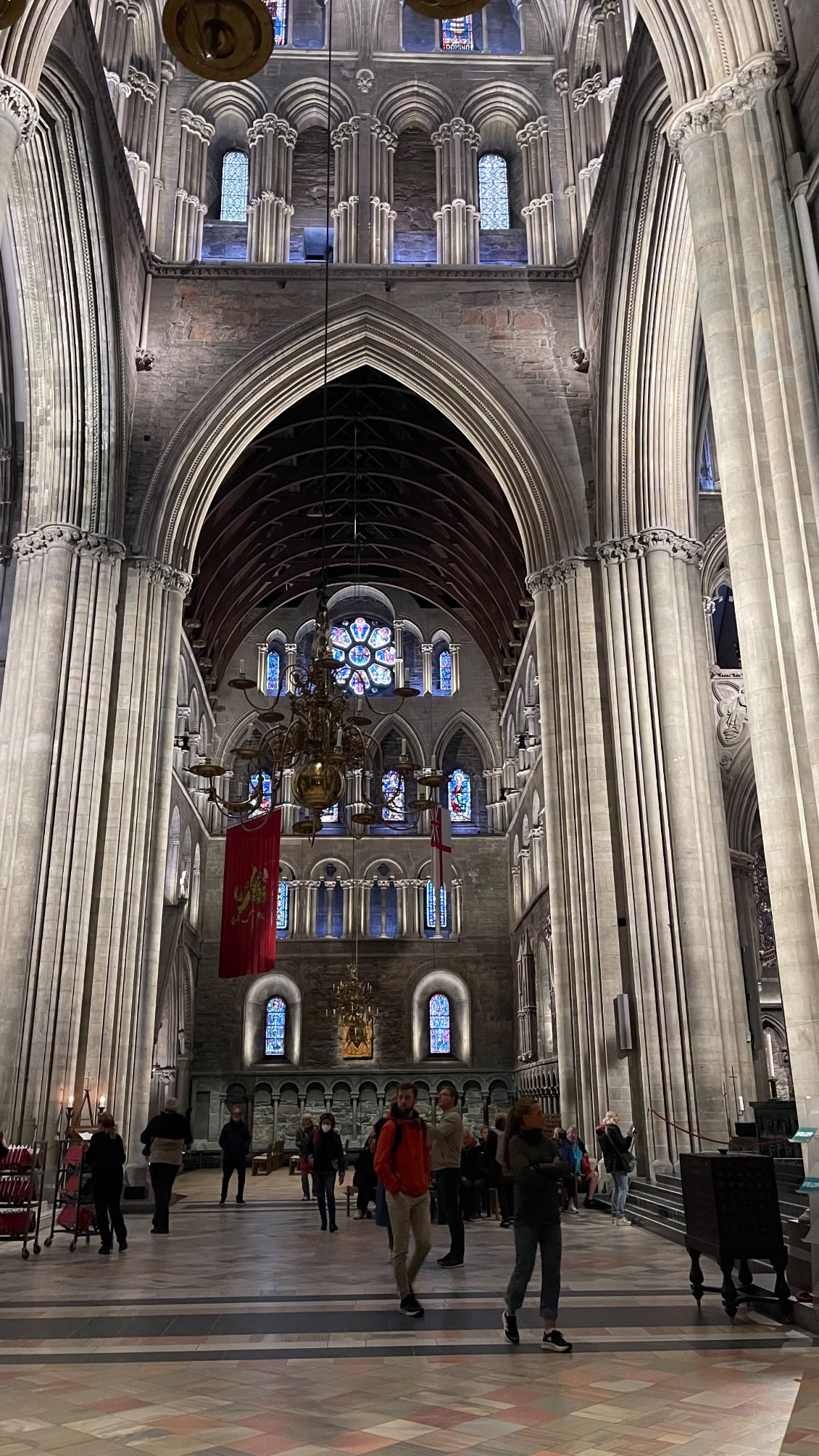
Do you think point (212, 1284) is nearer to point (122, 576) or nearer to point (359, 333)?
point (122, 576)

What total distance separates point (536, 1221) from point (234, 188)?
1924 cm

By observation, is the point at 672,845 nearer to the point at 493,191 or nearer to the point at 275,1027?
the point at 493,191

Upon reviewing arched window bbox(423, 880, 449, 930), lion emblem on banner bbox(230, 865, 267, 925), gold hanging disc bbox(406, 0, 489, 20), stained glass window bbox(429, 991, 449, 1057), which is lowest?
stained glass window bbox(429, 991, 449, 1057)

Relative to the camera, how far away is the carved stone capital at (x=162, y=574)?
16.1 m

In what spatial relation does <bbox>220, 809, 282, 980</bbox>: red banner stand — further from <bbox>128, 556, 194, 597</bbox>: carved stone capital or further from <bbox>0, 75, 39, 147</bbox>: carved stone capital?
<bbox>0, 75, 39, 147</bbox>: carved stone capital

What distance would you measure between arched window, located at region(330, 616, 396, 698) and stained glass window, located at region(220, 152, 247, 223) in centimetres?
1305

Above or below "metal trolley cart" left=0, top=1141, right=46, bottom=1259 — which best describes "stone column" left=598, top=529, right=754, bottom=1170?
above

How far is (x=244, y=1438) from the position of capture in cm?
342

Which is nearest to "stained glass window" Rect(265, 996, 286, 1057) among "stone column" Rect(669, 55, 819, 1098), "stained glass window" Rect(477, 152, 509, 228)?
"stained glass window" Rect(477, 152, 509, 228)

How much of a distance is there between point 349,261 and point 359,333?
138 centimetres

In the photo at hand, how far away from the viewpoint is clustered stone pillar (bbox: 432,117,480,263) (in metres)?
18.8

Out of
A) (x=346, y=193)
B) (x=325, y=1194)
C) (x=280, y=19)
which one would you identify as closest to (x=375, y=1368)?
(x=325, y=1194)

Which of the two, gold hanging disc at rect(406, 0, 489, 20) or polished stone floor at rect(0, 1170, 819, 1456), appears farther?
gold hanging disc at rect(406, 0, 489, 20)

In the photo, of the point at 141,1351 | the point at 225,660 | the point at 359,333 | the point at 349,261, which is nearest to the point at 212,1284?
the point at 141,1351
